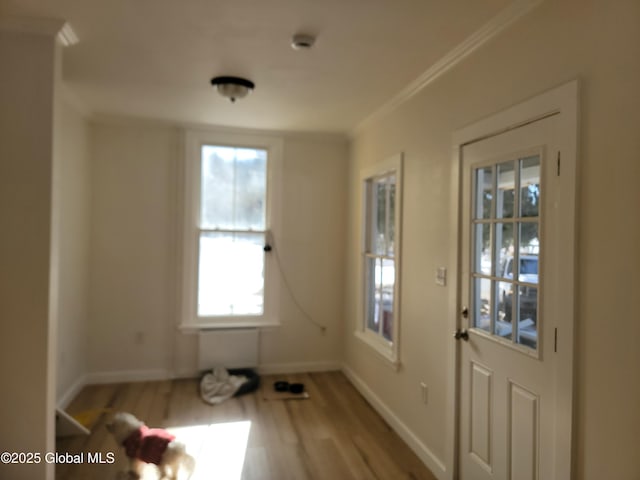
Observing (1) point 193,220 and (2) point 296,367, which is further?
(2) point 296,367

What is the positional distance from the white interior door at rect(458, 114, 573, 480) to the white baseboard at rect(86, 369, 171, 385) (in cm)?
295

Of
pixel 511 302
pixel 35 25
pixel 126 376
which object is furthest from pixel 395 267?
pixel 126 376

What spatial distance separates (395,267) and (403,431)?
47.2 inches

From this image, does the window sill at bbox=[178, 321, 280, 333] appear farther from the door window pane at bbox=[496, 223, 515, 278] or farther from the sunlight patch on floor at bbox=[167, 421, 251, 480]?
the door window pane at bbox=[496, 223, 515, 278]

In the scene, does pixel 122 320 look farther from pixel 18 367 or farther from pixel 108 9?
pixel 108 9

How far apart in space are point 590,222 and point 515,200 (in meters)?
0.44

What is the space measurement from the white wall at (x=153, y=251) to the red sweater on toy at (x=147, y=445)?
6.01 ft

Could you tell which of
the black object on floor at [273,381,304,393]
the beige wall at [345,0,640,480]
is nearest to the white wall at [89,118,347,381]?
the black object on floor at [273,381,304,393]

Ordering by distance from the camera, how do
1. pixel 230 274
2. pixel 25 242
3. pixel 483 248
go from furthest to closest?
1. pixel 230 274
2. pixel 483 248
3. pixel 25 242

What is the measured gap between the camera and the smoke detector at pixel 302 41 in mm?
2148

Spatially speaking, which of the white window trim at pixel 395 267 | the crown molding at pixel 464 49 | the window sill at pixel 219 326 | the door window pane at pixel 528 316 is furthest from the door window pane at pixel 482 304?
the window sill at pixel 219 326

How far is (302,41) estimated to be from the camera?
2176 millimetres

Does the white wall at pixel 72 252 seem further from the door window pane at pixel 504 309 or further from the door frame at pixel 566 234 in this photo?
the door frame at pixel 566 234

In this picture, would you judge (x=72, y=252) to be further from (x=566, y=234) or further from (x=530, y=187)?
(x=566, y=234)
